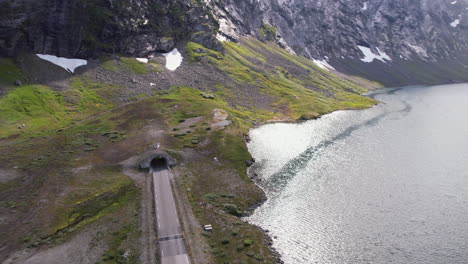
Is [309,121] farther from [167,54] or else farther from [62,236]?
[62,236]

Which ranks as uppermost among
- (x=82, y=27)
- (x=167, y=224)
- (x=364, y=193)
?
(x=82, y=27)

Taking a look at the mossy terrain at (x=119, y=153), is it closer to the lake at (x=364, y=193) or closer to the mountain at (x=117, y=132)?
the mountain at (x=117, y=132)

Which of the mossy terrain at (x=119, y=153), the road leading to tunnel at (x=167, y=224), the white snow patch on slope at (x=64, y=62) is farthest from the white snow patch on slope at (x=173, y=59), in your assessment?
the road leading to tunnel at (x=167, y=224)

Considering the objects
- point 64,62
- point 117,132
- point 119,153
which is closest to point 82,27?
point 64,62

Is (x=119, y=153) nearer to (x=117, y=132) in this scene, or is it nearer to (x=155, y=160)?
(x=155, y=160)

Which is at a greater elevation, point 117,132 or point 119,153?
point 117,132

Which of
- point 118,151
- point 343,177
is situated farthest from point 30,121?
point 343,177
